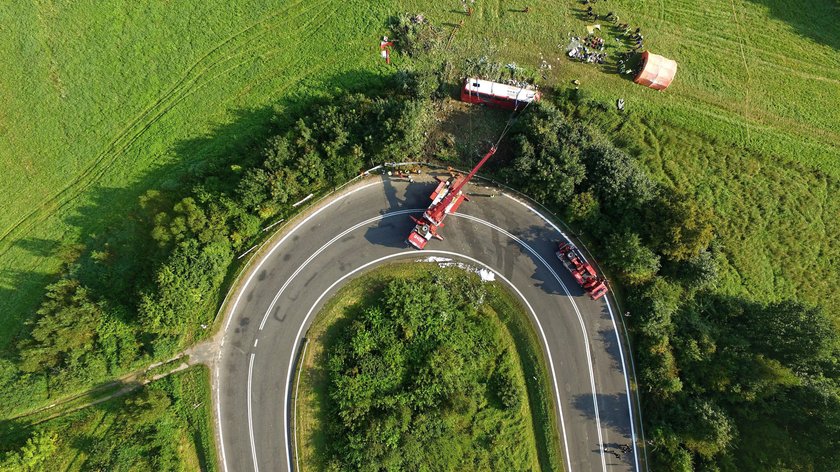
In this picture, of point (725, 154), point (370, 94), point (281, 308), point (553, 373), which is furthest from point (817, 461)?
point (370, 94)

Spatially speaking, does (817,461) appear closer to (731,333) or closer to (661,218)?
(731,333)

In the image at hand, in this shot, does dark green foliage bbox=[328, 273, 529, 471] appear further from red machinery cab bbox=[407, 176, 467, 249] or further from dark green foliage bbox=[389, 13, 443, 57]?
dark green foliage bbox=[389, 13, 443, 57]

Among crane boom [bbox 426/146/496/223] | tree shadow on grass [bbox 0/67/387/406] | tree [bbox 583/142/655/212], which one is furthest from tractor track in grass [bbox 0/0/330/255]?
tree [bbox 583/142/655/212]

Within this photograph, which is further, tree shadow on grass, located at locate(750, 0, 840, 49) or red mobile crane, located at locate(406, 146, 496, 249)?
tree shadow on grass, located at locate(750, 0, 840, 49)

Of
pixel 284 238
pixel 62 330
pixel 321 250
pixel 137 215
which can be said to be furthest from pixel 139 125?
pixel 321 250

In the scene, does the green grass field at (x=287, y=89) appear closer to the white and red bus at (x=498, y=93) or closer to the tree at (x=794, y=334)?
the white and red bus at (x=498, y=93)

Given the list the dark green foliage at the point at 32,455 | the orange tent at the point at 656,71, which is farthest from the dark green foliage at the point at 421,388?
the orange tent at the point at 656,71
